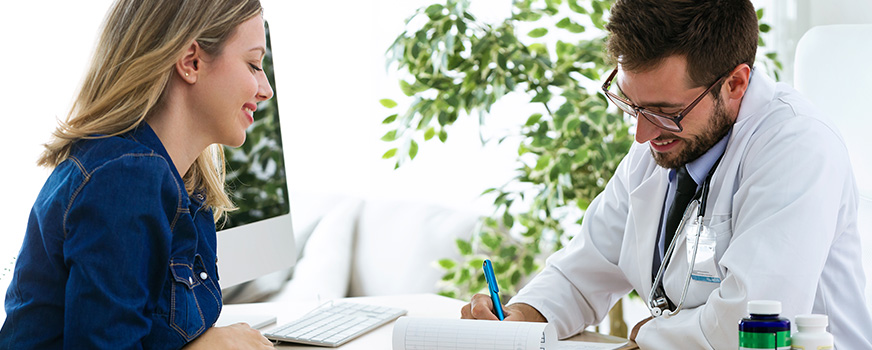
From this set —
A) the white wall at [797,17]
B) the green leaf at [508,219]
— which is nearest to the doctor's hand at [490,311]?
the green leaf at [508,219]

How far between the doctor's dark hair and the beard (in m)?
0.04

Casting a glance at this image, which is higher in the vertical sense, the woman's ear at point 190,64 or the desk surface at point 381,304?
the woman's ear at point 190,64

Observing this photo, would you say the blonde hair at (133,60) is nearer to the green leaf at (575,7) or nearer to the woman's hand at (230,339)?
the woman's hand at (230,339)

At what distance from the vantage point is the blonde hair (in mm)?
986

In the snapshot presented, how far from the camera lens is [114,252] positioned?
878 millimetres

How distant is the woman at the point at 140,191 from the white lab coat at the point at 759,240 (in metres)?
0.67

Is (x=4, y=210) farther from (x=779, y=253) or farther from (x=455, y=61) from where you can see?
(x=779, y=253)

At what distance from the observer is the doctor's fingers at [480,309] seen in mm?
1312

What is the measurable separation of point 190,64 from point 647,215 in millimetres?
865

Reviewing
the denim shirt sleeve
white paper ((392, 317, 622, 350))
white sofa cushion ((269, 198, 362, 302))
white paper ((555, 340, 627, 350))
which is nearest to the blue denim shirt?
the denim shirt sleeve

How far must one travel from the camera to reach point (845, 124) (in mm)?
1527

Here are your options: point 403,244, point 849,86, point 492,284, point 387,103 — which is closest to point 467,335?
point 492,284

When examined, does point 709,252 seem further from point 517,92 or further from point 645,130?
point 517,92

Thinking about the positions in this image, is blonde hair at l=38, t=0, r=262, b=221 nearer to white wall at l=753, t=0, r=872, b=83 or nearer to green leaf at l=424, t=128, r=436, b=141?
green leaf at l=424, t=128, r=436, b=141
